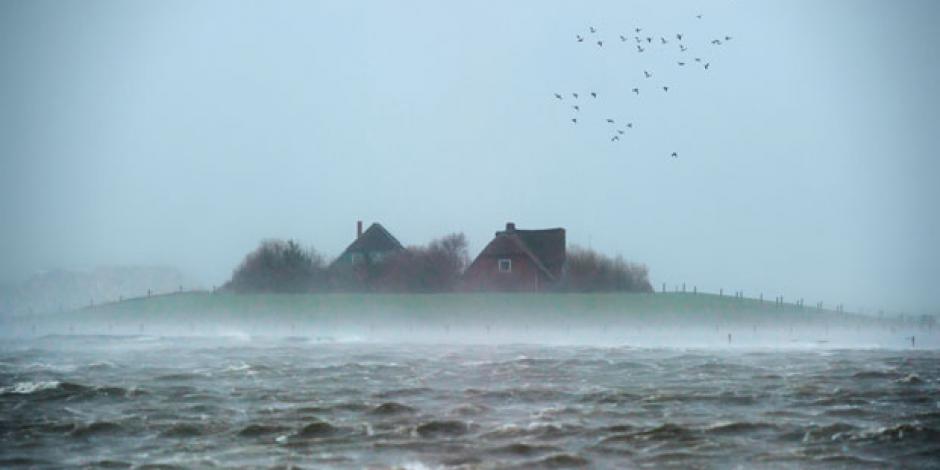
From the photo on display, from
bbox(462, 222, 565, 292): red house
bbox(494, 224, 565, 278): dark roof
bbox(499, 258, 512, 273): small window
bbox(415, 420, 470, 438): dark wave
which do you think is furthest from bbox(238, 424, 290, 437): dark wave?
bbox(494, 224, 565, 278): dark roof

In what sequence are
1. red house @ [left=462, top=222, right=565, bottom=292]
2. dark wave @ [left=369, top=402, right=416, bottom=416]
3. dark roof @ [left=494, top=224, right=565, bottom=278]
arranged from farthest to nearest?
dark roof @ [left=494, top=224, right=565, bottom=278], red house @ [left=462, top=222, right=565, bottom=292], dark wave @ [left=369, top=402, right=416, bottom=416]

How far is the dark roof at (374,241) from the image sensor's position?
86062 millimetres

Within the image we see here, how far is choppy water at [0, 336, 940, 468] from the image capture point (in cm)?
2745

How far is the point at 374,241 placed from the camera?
86.8 meters

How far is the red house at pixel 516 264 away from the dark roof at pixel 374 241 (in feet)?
37.8

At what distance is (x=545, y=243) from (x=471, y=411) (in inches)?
1703

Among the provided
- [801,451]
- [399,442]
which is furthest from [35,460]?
[801,451]

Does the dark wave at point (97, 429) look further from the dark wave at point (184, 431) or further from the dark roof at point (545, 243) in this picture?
the dark roof at point (545, 243)

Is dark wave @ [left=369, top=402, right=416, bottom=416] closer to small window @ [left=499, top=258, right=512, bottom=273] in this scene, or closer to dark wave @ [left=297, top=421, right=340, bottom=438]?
dark wave @ [left=297, top=421, right=340, bottom=438]

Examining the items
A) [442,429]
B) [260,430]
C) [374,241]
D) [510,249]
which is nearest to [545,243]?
[510,249]

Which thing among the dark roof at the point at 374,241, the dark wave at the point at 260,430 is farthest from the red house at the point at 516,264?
the dark wave at the point at 260,430

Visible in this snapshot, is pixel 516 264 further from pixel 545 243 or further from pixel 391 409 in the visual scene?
pixel 391 409

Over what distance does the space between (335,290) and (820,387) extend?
41.0 metres

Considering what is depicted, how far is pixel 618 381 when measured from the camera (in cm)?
4566
